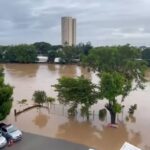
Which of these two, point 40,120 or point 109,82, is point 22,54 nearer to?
point 40,120

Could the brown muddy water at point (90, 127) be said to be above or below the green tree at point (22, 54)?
below

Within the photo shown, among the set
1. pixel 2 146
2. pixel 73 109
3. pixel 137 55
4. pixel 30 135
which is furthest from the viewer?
pixel 137 55

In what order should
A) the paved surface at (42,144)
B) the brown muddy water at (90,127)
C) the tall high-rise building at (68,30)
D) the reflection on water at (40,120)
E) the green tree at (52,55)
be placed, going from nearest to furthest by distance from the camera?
the paved surface at (42,144), the brown muddy water at (90,127), the reflection on water at (40,120), the green tree at (52,55), the tall high-rise building at (68,30)

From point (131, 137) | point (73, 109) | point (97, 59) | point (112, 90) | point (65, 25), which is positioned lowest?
point (131, 137)

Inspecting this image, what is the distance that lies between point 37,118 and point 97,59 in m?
5.37

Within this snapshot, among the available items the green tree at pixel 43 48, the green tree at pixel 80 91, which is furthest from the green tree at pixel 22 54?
the green tree at pixel 80 91

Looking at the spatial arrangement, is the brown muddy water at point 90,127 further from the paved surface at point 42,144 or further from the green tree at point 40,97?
the paved surface at point 42,144

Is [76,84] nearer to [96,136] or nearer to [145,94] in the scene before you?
[96,136]

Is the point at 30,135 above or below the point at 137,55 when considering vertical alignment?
below

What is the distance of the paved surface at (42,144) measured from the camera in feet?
36.0

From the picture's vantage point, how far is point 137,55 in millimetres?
17141

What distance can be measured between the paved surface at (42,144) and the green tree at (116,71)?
130 inches

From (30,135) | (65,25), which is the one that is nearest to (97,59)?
(30,135)

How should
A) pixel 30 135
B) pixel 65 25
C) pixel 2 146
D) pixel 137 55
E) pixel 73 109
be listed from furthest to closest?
pixel 65 25 < pixel 137 55 < pixel 73 109 < pixel 30 135 < pixel 2 146
